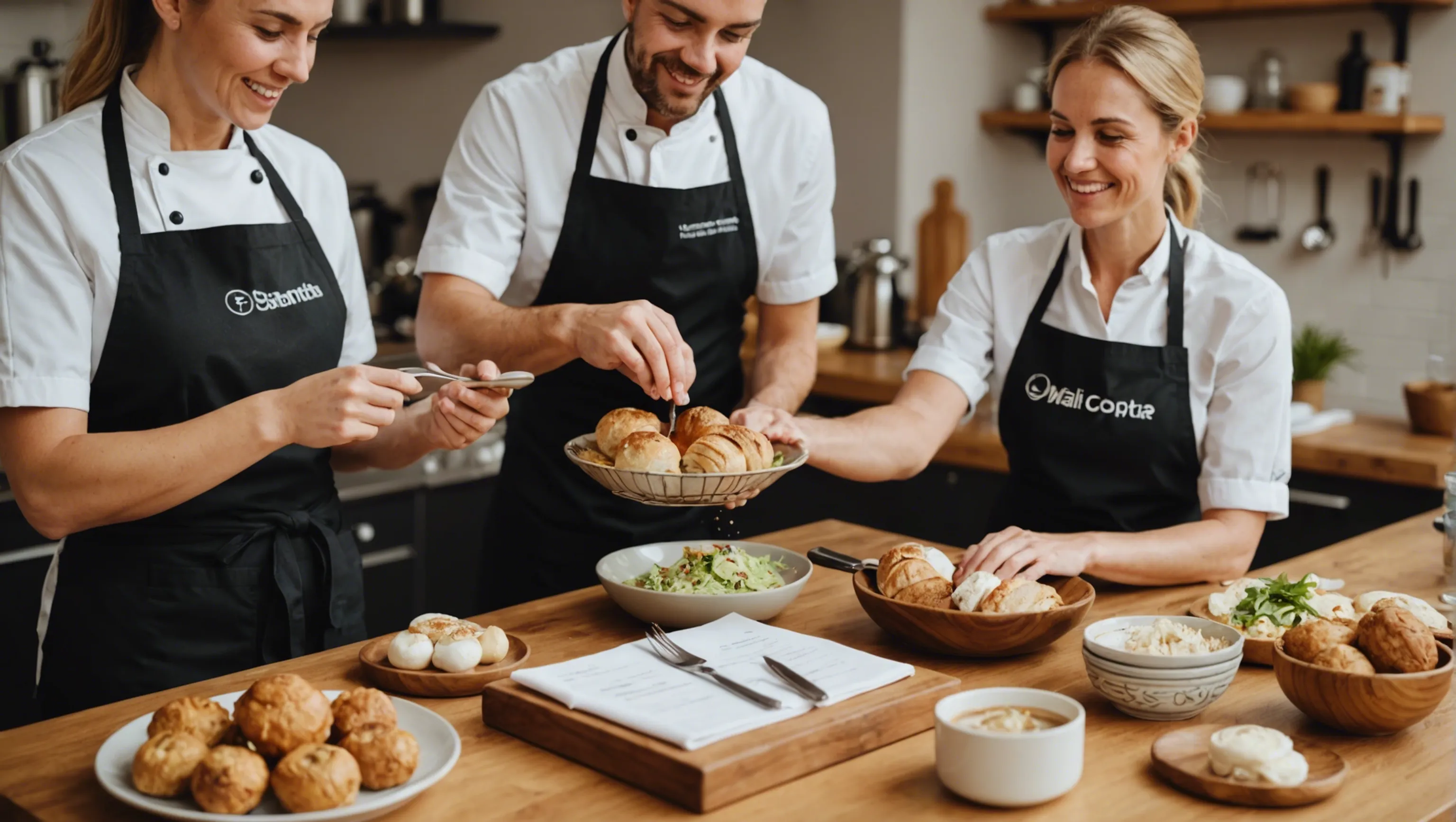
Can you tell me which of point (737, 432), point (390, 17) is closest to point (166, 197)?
point (737, 432)

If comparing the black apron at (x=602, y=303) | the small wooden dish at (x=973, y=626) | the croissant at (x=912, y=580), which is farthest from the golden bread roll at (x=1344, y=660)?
the black apron at (x=602, y=303)

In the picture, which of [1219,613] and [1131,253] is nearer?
[1219,613]

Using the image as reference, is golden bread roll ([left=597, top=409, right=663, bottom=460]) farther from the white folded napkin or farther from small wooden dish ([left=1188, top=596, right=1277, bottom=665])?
small wooden dish ([left=1188, top=596, right=1277, bottom=665])

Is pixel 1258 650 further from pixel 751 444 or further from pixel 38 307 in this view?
pixel 38 307

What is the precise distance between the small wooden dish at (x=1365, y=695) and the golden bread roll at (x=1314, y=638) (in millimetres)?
19

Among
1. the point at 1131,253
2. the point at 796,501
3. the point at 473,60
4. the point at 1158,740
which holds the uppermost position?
the point at 473,60

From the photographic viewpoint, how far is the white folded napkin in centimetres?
146

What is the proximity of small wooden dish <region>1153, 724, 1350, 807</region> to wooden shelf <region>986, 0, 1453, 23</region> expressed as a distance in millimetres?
2779

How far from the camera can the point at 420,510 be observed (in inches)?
155

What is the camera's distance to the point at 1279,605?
1.80 m

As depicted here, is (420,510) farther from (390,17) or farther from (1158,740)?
(1158,740)

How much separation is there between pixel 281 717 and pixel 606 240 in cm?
136

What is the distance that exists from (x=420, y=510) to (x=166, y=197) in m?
2.03

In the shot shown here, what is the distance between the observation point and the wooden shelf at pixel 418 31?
17.3 feet
